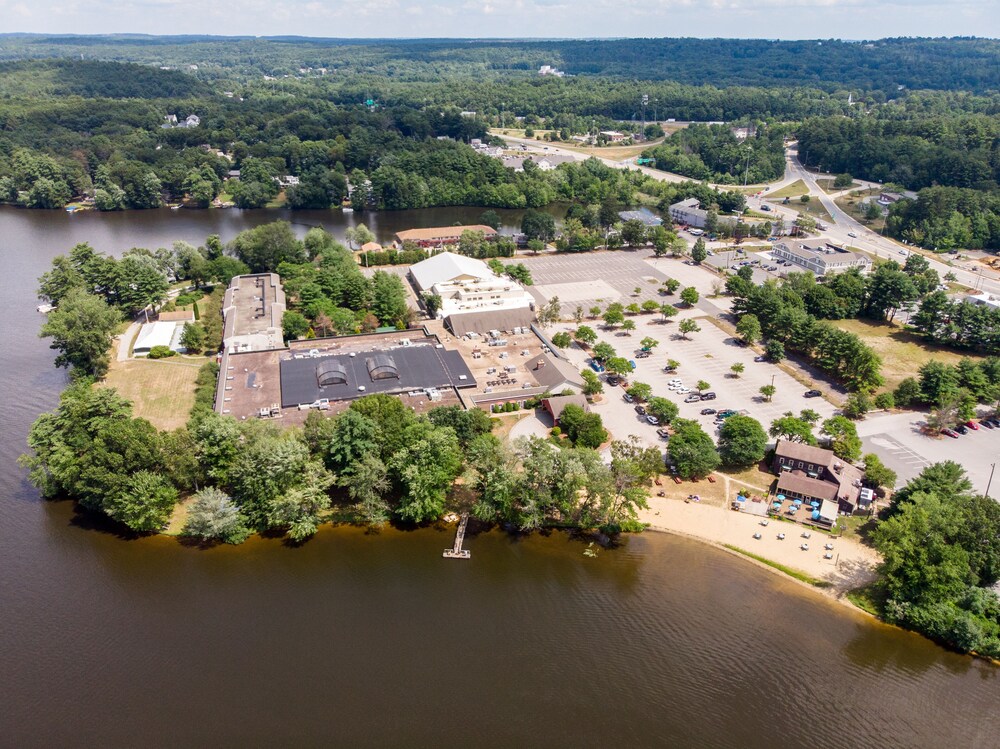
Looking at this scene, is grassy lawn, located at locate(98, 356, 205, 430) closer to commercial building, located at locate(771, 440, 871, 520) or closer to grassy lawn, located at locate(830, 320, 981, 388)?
commercial building, located at locate(771, 440, 871, 520)

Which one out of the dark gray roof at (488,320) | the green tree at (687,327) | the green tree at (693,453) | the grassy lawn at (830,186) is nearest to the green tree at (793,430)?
the green tree at (693,453)

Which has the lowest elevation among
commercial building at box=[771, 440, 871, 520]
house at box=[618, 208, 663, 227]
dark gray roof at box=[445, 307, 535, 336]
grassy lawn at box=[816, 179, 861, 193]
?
commercial building at box=[771, 440, 871, 520]

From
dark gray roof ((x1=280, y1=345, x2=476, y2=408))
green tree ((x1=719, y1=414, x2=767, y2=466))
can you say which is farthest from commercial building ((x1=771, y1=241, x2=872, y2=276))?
dark gray roof ((x1=280, y1=345, x2=476, y2=408))

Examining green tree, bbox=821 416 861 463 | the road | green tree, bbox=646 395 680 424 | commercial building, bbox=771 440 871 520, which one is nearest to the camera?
commercial building, bbox=771 440 871 520

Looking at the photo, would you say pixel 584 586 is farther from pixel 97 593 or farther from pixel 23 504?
pixel 23 504

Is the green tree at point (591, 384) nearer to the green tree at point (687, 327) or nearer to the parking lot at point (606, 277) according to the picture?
the green tree at point (687, 327)

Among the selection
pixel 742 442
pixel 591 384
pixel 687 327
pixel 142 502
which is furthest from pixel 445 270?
pixel 142 502

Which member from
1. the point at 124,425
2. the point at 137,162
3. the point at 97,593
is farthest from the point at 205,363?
the point at 137,162
